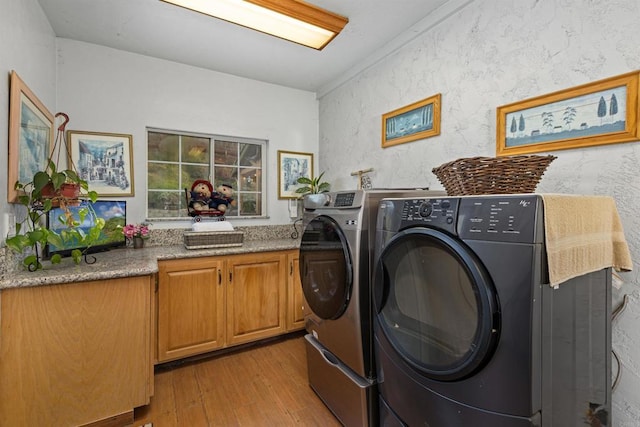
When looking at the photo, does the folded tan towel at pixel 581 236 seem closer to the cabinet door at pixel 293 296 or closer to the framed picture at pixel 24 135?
the cabinet door at pixel 293 296

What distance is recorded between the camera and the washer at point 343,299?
4.62ft

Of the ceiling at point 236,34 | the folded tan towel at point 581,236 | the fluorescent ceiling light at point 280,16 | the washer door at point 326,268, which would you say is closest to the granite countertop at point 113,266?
the washer door at point 326,268

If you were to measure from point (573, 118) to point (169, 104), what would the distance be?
2.92 meters

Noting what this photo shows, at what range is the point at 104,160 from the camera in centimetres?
239

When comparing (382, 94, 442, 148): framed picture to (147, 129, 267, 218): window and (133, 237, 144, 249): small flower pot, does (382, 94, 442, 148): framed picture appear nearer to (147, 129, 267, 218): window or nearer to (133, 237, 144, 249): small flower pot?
(147, 129, 267, 218): window

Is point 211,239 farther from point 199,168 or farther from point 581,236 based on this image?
point 581,236

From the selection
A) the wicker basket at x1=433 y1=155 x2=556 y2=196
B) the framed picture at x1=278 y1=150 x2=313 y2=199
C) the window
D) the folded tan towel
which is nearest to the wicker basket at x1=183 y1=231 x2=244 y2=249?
the window

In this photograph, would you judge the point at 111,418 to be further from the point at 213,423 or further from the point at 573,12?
Answer: the point at 573,12

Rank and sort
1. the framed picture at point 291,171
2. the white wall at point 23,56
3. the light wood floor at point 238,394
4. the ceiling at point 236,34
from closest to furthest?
the white wall at point 23,56, the light wood floor at point 238,394, the ceiling at point 236,34, the framed picture at point 291,171

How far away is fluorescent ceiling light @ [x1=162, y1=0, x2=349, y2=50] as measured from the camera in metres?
1.76

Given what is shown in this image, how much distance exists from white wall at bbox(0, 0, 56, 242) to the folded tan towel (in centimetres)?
225

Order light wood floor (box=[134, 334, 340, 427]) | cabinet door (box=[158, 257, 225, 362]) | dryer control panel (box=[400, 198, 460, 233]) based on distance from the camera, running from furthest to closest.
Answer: cabinet door (box=[158, 257, 225, 362])
light wood floor (box=[134, 334, 340, 427])
dryer control panel (box=[400, 198, 460, 233])

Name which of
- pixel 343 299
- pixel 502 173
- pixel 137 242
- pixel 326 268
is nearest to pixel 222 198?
pixel 137 242

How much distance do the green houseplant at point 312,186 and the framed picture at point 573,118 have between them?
5.80ft
